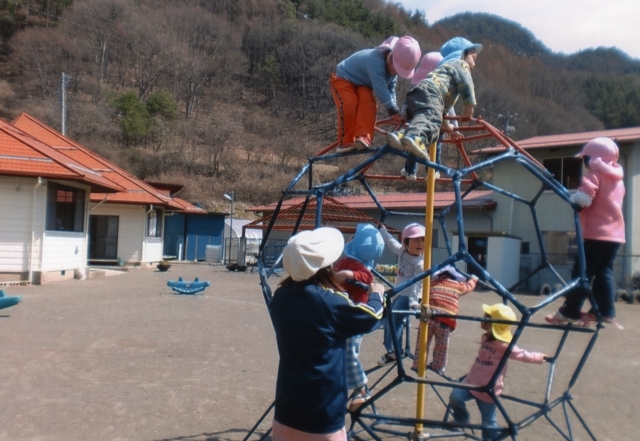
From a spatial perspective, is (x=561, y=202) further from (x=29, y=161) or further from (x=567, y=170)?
(x=29, y=161)

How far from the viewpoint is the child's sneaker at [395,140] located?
3.61 meters

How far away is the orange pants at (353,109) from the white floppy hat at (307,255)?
1.41 meters

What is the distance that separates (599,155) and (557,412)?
2828mm

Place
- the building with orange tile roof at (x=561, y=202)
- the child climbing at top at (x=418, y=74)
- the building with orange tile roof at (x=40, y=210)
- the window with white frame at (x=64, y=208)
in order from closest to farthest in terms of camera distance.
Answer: the child climbing at top at (x=418, y=74) < the building with orange tile roof at (x=40, y=210) < the window with white frame at (x=64, y=208) < the building with orange tile roof at (x=561, y=202)

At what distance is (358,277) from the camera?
416cm

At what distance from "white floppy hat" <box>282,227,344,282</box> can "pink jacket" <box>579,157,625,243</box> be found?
1.72 meters

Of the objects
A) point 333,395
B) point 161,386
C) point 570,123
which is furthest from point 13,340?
point 570,123

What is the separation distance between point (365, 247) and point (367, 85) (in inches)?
41.5

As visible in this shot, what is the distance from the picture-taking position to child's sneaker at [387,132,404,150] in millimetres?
3609

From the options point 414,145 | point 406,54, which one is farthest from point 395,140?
point 406,54

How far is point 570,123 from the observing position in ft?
190

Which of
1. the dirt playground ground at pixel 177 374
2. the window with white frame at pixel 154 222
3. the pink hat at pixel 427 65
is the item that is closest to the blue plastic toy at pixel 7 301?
the dirt playground ground at pixel 177 374

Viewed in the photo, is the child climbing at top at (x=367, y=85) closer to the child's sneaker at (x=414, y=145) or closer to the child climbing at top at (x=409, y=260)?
the child's sneaker at (x=414, y=145)

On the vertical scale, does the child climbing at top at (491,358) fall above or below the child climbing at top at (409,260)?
below
